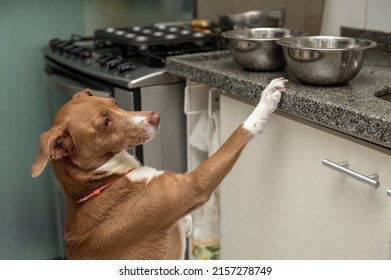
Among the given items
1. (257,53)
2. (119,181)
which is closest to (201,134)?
(257,53)

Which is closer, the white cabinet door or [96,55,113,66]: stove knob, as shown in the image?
the white cabinet door

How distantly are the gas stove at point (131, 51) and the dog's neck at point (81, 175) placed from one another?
0.40 metres

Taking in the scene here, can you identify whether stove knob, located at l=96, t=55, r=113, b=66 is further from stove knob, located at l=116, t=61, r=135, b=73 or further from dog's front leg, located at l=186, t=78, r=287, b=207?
dog's front leg, located at l=186, t=78, r=287, b=207

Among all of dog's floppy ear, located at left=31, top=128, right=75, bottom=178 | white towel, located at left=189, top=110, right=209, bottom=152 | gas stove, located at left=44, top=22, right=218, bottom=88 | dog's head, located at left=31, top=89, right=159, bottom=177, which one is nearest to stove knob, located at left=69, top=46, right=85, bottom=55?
gas stove, located at left=44, top=22, right=218, bottom=88

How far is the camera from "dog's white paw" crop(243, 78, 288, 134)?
1257 mm

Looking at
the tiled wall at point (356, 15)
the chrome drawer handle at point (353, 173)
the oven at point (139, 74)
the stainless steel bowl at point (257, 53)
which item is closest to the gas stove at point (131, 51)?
the oven at point (139, 74)

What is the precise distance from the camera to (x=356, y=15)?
1877 millimetres

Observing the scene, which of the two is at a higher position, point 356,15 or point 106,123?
point 356,15

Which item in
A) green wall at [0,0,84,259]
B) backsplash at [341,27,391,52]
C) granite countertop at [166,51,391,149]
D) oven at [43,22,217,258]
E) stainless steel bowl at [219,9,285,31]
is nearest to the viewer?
granite countertop at [166,51,391,149]

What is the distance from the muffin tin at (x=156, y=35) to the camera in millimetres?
1854

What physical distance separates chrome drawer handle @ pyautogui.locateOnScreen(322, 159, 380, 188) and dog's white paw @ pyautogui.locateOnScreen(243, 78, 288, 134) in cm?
18

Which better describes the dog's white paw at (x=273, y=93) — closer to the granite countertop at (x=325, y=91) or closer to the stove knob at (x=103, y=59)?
the granite countertop at (x=325, y=91)

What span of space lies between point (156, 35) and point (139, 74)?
0.36 metres

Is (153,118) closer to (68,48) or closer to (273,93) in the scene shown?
(273,93)
